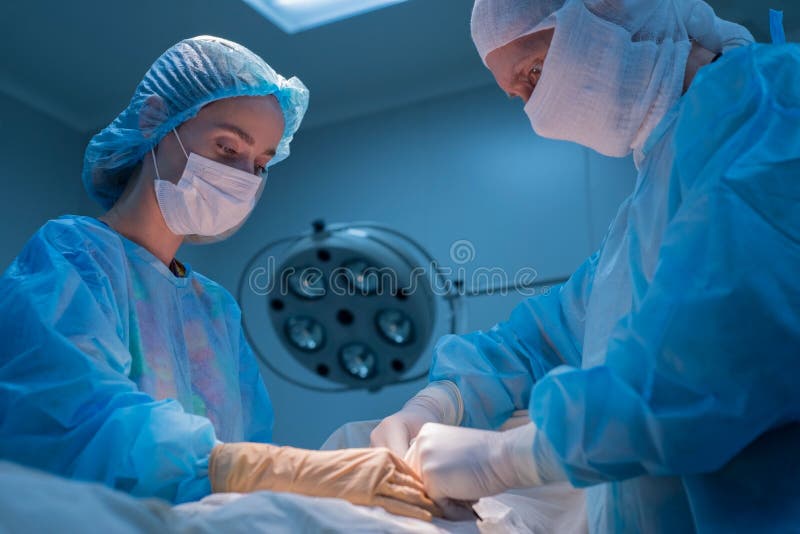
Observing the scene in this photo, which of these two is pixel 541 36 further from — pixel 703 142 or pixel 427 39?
pixel 427 39

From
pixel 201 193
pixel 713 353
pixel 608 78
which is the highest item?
pixel 608 78

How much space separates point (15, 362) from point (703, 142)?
4.22 ft

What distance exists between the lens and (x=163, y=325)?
2059 millimetres

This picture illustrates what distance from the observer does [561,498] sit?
1938mm

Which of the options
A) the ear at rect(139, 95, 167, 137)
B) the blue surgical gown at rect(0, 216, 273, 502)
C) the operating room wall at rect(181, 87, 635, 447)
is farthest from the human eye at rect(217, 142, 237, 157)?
the operating room wall at rect(181, 87, 635, 447)

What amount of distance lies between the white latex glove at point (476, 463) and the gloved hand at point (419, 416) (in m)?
0.29

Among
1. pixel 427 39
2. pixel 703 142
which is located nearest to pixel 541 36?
pixel 703 142

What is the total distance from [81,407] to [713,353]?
1.09 meters

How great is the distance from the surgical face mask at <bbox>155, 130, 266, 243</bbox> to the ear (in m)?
0.05

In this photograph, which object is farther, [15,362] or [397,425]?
[397,425]

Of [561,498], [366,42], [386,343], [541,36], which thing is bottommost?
[561,498]

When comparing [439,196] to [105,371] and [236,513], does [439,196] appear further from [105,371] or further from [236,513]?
[236,513]

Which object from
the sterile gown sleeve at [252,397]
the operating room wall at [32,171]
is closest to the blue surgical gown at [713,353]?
the sterile gown sleeve at [252,397]

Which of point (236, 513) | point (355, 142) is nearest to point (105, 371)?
point (236, 513)
